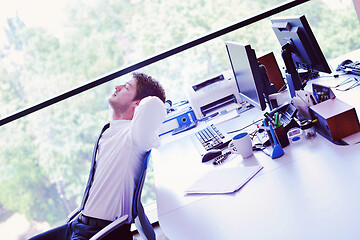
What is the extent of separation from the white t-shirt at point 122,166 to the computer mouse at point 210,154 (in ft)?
0.90

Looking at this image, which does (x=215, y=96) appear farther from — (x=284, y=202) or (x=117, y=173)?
(x=284, y=202)

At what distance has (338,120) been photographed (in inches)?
64.6

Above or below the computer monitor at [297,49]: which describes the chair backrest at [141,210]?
below

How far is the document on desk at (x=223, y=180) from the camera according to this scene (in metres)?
1.68

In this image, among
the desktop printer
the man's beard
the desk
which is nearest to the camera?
the desk

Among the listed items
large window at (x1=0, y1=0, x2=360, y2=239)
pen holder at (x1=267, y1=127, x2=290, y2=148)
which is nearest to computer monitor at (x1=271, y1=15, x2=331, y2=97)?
pen holder at (x1=267, y1=127, x2=290, y2=148)

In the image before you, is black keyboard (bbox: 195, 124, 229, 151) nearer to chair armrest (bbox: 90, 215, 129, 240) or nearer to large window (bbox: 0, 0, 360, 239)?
chair armrest (bbox: 90, 215, 129, 240)

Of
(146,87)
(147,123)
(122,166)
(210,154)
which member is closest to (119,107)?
(146,87)

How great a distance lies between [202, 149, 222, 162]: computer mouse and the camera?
212 centimetres

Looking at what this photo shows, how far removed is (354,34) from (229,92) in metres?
6.56

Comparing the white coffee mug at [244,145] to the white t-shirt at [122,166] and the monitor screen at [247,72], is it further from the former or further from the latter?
the white t-shirt at [122,166]

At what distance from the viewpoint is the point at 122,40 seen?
885cm

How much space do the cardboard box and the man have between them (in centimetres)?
89

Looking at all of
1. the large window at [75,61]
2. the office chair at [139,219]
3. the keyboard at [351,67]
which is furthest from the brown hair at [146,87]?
the large window at [75,61]
